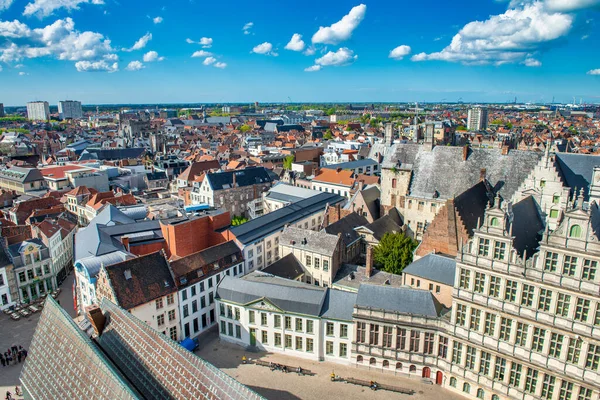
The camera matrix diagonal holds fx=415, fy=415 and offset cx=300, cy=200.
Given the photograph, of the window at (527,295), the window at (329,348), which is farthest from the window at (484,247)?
the window at (329,348)

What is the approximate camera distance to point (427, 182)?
215ft

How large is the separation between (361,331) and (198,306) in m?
→ 20.6

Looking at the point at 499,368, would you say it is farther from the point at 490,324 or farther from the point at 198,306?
the point at 198,306

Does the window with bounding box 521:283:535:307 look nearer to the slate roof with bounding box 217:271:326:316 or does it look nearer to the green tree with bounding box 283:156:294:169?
the slate roof with bounding box 217:271:326:316

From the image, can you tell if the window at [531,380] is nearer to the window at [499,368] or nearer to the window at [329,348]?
the window at [499,368]

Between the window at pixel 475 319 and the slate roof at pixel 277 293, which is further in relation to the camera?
the slate roof at pixel 277 293

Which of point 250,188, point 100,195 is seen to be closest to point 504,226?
point 250,188

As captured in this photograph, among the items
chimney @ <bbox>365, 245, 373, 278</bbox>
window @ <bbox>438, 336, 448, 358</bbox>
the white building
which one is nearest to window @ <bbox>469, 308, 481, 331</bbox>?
window @ <bbox>438, 336, 448, 358</bbox>

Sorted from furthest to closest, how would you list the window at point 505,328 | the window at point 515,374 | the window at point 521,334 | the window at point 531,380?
the window at point 515,374 → the window at point 505,328 → the window at point 531,380 → the window at point 521,334

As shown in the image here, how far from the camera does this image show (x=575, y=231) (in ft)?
104

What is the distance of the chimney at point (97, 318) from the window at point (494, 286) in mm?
34824

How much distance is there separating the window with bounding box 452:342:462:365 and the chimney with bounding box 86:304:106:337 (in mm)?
32827

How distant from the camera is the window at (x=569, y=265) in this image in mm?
32000

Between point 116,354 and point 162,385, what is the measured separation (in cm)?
807
